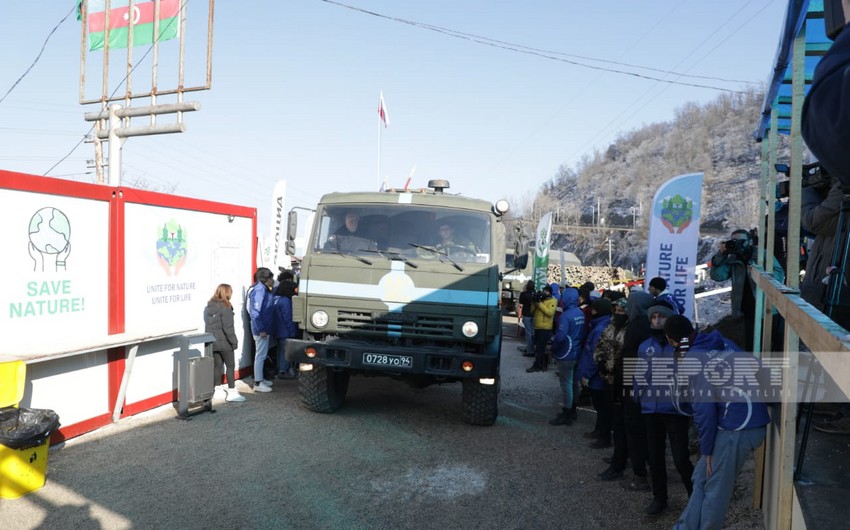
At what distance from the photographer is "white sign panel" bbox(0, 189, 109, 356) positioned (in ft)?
17.3

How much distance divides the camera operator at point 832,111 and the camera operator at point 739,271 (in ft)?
18.5

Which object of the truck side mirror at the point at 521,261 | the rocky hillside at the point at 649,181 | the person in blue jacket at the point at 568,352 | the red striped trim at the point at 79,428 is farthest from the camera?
the rocky hillside at the point at 649,181

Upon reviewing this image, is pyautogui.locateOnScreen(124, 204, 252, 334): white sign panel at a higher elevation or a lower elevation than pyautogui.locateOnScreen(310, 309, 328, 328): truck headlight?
higher

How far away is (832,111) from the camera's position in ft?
3.19

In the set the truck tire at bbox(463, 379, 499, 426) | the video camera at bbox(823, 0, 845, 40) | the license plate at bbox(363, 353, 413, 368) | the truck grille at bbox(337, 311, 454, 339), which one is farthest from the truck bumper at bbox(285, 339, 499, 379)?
the video camera at bbox(823, 0, 845, 40)

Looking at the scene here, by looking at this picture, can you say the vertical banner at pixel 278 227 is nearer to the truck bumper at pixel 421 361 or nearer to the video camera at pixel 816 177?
the truck bumper at pixel 421 361

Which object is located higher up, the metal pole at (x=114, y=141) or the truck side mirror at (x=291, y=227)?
the metal pole at (x=114, y=141)

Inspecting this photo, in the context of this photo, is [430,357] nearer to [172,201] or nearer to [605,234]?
[172,201]

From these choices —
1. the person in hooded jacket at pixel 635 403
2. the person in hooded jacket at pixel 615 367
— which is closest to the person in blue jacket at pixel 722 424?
the person in hooded jacket at pixel 635 403

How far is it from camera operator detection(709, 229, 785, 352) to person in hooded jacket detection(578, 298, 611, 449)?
1.23 meters

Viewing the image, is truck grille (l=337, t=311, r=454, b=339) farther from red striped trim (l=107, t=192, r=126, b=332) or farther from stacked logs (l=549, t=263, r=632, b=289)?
stacked logs (l=549, t=263, r=632, b=289)

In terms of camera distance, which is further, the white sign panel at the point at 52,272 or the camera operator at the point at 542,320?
the camera operator at the point at 542,320

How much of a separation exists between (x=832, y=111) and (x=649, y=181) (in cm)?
6223

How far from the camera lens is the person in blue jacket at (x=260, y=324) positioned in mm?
8367
